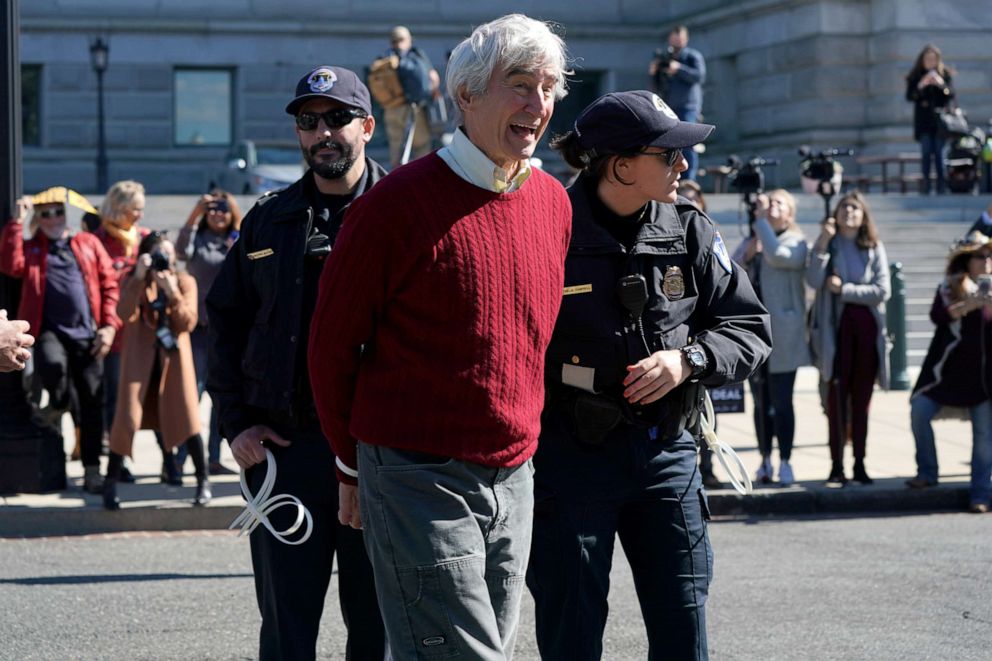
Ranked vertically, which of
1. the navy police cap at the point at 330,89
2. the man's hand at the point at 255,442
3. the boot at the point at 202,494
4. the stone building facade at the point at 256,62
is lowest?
the boot at the point at 202,494

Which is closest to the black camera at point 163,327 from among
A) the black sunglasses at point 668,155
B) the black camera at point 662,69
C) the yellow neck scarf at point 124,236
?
the yellow neck scarf at point 124,236

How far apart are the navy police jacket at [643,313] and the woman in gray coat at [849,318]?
620cm

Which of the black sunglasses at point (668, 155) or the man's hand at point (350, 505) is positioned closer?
the man's hand at point (350, 505)

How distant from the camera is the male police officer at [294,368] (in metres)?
4.77

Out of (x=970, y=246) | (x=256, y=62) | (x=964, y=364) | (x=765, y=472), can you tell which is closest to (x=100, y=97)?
(x=256, y=62)

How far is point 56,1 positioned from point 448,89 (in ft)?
A: 108

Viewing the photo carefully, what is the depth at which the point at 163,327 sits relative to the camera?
10.1 metres

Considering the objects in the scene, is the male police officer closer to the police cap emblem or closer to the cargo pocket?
the police cap emblem

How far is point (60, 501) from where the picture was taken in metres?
10.0

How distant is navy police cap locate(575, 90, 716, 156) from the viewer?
4.50 meters

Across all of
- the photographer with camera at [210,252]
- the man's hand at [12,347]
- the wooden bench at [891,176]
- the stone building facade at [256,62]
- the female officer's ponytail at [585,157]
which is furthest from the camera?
the stone building facade at [256,62]

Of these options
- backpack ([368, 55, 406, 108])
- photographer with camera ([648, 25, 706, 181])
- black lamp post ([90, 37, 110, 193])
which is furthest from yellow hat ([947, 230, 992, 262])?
black lamp post ([90, 37, 110, 193])

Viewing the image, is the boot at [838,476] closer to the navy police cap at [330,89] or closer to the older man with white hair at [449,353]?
the navy police cap at [330,89]

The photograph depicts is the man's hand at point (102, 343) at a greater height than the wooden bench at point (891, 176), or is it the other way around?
the wooden bench at point (891, 176)
